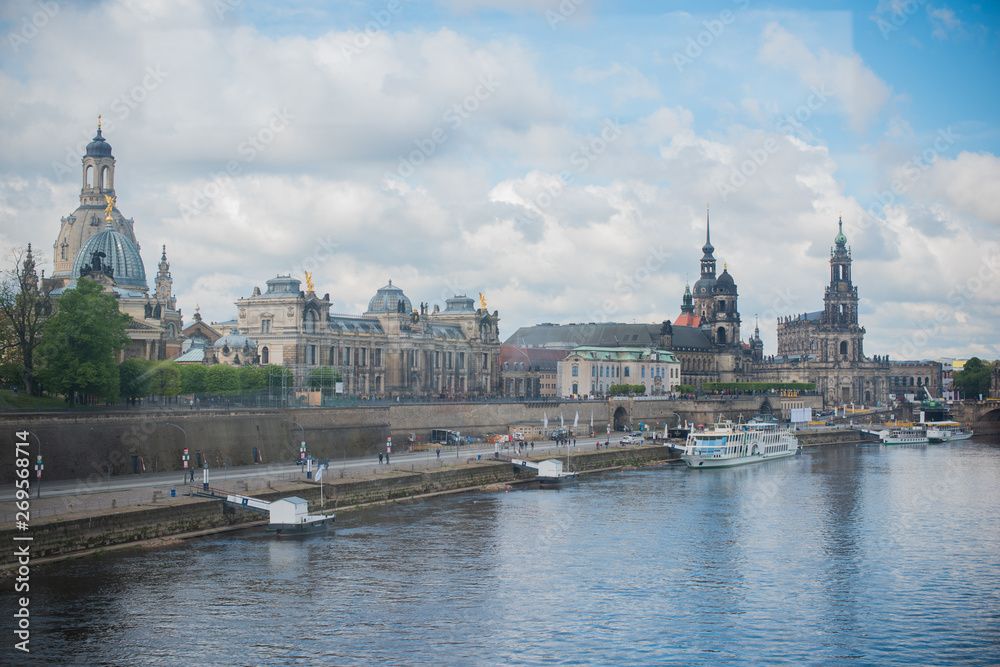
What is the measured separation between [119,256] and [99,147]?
67.2 feet

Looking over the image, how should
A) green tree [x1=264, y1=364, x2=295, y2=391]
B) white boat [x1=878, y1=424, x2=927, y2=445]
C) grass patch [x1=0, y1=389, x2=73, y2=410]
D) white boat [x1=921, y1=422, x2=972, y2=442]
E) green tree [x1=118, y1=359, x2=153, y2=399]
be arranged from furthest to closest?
white boat [x1=921, y1=422, x2=972, y2=442], white boat [x1=878, y1=424, x2=927, y2=445], green tree [x1=264, y1=364, x2=295, y2=391], green tree [x1=118, y1=359, x2=153, y2=399], grass patch [x1=0, y1=389, x2=73, y2=410]

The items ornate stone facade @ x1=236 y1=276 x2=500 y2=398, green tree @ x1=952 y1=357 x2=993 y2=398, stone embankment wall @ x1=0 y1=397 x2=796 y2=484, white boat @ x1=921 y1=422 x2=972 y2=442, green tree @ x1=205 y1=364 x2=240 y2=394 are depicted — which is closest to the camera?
stone embankment wall @ x1=0 y1=397 x2=796 y2=484

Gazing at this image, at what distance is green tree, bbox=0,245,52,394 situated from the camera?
65000 millimetres

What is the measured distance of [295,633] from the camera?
112 ft

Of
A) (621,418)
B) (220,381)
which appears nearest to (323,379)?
(220,381)

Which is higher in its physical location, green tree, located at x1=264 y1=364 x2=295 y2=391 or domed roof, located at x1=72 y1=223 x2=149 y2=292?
domed roof, located at x1=72 y1=223 x2=149 y2=292

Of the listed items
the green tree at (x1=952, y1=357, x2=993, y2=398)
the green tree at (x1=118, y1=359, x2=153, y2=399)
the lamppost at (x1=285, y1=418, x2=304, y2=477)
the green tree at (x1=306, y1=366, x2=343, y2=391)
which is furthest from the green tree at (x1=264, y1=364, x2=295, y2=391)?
the green tree at (x1=952, y1=357, x2=993, y2=398)

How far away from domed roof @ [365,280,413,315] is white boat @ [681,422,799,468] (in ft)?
123

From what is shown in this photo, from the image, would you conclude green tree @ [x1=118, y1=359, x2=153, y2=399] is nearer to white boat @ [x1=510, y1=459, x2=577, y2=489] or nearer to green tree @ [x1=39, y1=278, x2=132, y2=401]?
green tree @ [x1=39, y1=278, x2=132, y2=401]

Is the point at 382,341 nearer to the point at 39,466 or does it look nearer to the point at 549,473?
the point at 549,473

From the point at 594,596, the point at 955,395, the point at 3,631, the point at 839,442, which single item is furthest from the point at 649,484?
the point at 955,395

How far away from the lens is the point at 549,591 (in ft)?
133

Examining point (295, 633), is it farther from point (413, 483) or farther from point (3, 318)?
point (3, 318)

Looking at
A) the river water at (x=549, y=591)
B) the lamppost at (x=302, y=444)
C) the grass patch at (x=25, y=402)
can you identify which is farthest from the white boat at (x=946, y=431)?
the grass patch at (x=25, y=402)
